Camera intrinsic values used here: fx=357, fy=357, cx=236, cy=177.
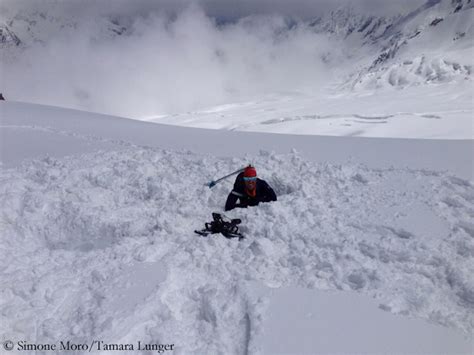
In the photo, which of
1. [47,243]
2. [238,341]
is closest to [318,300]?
[238,341]

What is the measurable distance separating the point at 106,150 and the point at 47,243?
4.10m

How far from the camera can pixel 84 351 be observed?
3166 mm

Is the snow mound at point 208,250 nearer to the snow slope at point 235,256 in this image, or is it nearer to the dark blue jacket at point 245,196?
the snow slope at point 235,256

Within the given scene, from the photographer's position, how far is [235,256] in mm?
4223

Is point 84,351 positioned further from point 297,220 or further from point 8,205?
point 8,205

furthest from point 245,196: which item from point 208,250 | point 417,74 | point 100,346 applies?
point 417,74

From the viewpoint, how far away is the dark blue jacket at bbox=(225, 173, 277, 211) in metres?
6.04

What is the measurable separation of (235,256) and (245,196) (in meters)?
2.00

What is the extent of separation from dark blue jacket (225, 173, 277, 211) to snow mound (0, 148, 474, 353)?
1.19 feet

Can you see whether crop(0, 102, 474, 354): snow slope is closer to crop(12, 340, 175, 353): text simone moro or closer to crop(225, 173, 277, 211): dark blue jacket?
crop(12, 340, 175, 353): text simone moro

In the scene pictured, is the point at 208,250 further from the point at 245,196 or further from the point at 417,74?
the point at 417,74

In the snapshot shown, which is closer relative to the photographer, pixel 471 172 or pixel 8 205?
pixel 8 205

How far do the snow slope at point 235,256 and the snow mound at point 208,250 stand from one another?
0.06 ft

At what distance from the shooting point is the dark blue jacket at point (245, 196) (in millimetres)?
6043
